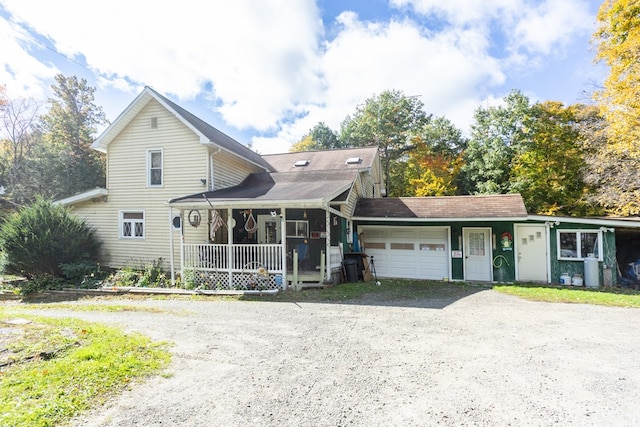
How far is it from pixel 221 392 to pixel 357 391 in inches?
61.3

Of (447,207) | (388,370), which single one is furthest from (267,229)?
(388,370)

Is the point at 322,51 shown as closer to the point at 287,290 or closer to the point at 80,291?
the point at 287,290

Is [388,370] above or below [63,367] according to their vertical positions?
below

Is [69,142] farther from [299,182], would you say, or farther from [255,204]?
[255,204]

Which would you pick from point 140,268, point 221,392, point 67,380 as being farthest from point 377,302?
point 140,268

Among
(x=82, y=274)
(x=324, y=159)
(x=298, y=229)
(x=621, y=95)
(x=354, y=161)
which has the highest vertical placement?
(x=621, y=95)

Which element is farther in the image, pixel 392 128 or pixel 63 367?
pixel 392 128

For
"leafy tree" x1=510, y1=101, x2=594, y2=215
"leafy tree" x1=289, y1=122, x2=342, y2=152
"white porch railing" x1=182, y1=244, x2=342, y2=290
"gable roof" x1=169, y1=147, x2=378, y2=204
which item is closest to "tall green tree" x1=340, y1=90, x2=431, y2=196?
"leafy tree" x1=289, y1=122, x2=342, y2=152

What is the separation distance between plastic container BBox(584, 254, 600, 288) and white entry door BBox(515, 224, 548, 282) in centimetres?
118

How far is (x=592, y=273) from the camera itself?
35.5 ft

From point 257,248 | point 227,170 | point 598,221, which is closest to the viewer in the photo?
point 257,248

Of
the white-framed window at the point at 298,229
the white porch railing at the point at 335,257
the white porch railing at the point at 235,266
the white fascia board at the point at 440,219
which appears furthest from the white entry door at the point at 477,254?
the white-framed window at the point at 298,229

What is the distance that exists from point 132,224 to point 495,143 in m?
23.4

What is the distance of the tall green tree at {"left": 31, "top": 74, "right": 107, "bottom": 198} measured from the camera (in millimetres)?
24016
